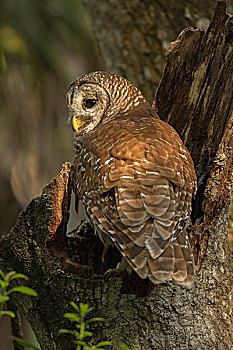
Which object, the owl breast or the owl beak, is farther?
the owl beak

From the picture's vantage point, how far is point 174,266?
2898 mm

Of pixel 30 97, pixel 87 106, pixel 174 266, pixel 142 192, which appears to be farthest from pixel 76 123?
pixel 30 97

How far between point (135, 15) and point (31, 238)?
3199 millimetres

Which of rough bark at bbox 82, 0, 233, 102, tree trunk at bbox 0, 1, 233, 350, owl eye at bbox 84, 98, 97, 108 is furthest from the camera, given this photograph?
rough bark at bbox 82, 0, 233, 102

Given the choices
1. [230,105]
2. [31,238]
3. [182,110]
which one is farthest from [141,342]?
[182,110]

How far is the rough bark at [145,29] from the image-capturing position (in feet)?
17.8

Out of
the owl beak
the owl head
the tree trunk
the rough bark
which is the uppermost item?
the rough bark

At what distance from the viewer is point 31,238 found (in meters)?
3.20

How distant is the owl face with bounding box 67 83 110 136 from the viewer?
4375 mm

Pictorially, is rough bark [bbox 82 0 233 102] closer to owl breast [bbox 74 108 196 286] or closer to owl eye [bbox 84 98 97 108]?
owl eye [bbox 84 98 97 108]

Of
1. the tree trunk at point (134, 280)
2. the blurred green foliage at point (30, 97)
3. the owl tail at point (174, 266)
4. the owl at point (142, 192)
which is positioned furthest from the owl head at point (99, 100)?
the blurred green foliage at point (30, 97)

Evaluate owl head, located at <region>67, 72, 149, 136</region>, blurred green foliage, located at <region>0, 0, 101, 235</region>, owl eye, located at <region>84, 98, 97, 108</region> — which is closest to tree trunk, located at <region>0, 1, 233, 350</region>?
owl head, located at <region>67, 72, 149, 136</region>

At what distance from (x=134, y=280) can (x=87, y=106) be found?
1.91 m

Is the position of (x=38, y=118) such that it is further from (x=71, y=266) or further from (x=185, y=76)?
(x=71, y=266)
